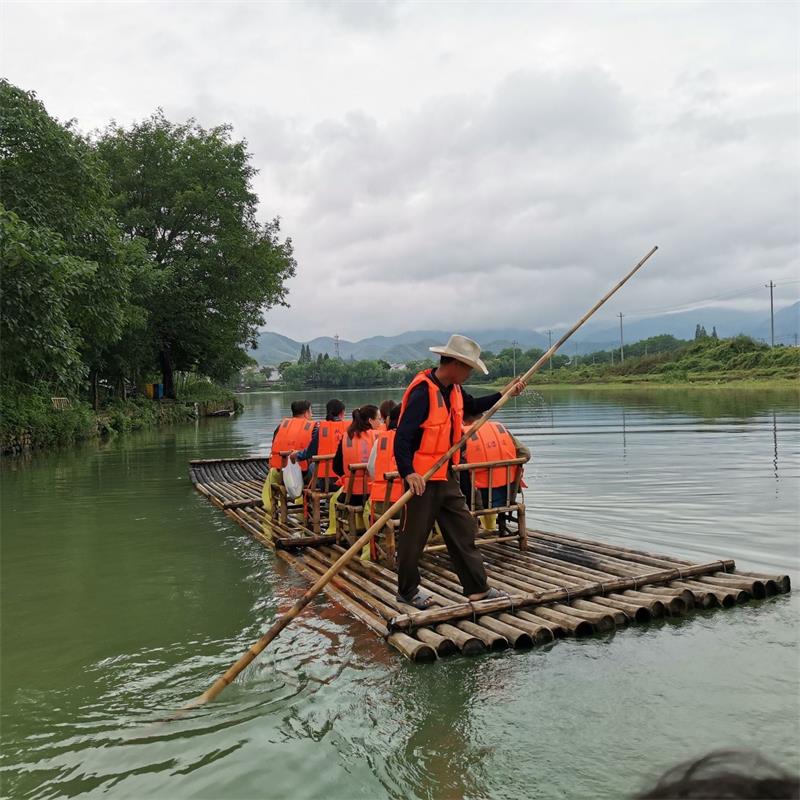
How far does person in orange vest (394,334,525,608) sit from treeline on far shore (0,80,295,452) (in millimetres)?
10265

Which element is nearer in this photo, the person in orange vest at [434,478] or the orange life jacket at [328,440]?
the person in orange vest at [434,478]

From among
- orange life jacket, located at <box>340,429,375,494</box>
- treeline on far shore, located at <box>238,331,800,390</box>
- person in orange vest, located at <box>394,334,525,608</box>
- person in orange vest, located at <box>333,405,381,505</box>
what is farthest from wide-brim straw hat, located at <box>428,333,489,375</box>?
treeline on far shore, located at <box>238,331,800,390</box>

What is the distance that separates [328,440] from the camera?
9.03 meters

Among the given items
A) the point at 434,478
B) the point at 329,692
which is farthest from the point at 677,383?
the point at 329,692

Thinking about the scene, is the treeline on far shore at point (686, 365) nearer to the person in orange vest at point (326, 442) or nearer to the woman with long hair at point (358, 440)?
the person in orange vest at point (326, 442)

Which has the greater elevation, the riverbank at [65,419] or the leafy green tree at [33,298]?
the leafy green tree at [33,298]

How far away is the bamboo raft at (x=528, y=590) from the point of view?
5.06 metres

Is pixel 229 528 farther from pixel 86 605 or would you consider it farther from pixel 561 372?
pixel 561 372

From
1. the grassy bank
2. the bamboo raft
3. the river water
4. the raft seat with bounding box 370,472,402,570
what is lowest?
the river water

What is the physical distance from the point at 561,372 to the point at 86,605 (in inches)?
3244

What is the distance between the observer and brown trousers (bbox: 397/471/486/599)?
5574mm

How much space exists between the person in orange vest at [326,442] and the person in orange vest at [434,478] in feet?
11.0

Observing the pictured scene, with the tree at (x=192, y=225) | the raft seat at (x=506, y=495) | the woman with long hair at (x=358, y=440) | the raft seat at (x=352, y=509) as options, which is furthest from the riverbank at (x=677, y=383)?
the raft seat at (x=506, y=495)

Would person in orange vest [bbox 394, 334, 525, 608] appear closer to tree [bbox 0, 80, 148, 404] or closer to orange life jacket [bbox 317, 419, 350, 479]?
orange life jacket [bbox 317, 419, 350, 479]
